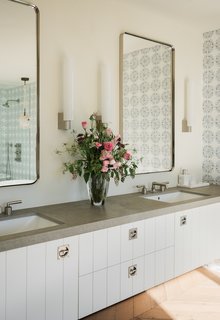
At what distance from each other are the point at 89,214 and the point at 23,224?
437mm

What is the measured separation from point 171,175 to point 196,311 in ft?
4.59

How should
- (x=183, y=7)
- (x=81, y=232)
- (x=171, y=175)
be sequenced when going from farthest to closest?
(x=171, y=175) < (x=183, y=7) < (x=81, y=232)

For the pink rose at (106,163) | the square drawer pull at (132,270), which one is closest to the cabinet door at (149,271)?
the square drawer pull at (132,270)

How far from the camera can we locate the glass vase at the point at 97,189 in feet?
8.32

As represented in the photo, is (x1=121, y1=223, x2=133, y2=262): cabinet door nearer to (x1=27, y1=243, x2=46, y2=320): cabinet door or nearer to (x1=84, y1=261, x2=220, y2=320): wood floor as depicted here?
(x1=84, y1=261, x2=220, y2=320): wood floor

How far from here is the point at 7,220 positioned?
218cm

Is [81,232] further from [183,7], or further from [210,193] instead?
[183,7]

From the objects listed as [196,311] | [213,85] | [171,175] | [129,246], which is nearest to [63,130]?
[129,246]

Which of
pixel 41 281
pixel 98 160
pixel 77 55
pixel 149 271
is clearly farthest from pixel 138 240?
pixel 77 55

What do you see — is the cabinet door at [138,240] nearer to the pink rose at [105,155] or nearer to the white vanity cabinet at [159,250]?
the white vanity cabinet at [159,250]

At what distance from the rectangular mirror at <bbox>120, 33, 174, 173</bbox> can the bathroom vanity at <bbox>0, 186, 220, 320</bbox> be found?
0.52 m

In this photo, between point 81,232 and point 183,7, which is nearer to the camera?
point 81,232

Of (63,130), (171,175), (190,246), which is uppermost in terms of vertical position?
(63,130)

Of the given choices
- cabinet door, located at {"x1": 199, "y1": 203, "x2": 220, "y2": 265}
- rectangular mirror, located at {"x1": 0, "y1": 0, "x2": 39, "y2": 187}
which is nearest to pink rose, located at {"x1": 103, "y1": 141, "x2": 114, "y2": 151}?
rectangular mirror, located at {"x1": 0, "y1": 0, "x2": 39, "y2": 187}
